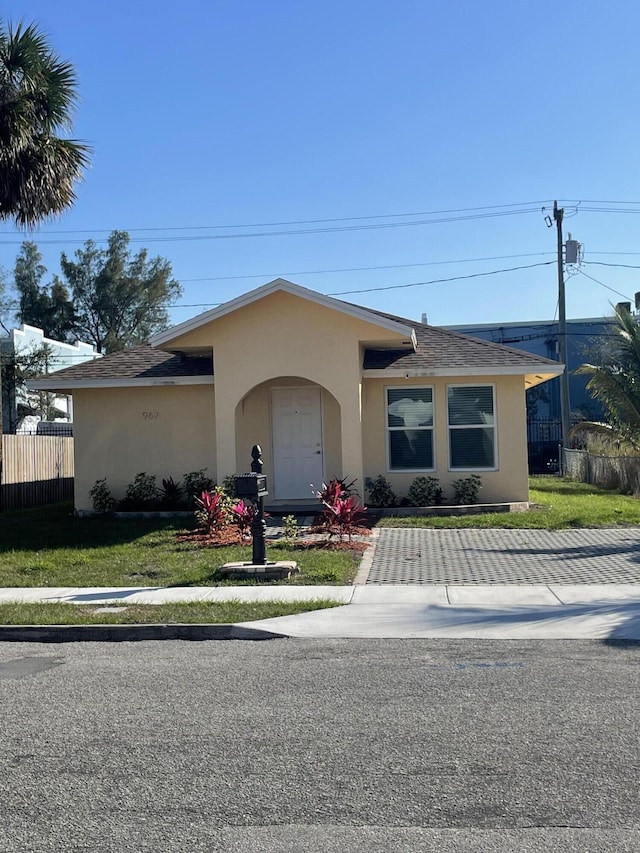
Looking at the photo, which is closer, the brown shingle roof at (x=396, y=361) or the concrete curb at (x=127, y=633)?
the concrete curb at (x=127, y=633)

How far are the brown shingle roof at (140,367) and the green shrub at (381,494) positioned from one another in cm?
408

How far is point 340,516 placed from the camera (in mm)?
14156

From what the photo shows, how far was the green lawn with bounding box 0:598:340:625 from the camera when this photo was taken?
897 centimetres

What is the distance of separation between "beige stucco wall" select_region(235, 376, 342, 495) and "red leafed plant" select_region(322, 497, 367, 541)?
387 cm

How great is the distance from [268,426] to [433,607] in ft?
31.5

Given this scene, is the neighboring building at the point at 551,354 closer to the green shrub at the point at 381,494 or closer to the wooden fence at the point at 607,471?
the wooden fence at the point at 607,471

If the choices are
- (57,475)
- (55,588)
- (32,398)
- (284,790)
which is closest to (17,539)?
(55,588)

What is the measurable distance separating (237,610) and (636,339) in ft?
59.5

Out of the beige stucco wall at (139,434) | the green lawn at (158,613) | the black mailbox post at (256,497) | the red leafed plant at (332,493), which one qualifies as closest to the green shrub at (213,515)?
the red leafed plant at (332,493)

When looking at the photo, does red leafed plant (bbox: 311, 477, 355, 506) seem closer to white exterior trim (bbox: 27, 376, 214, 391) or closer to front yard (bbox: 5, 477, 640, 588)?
front yard (bbox: 5, 477, 640, 588)

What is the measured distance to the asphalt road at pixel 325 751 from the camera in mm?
4082

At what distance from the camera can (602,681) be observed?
260 inches

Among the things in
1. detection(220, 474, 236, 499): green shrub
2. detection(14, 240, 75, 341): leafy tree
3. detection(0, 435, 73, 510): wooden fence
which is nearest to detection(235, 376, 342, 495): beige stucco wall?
detection(220, 474, 236, 499): green shrub

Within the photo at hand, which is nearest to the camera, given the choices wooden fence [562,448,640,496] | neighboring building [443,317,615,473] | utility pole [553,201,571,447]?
wooden fence [562,448,640,496]
